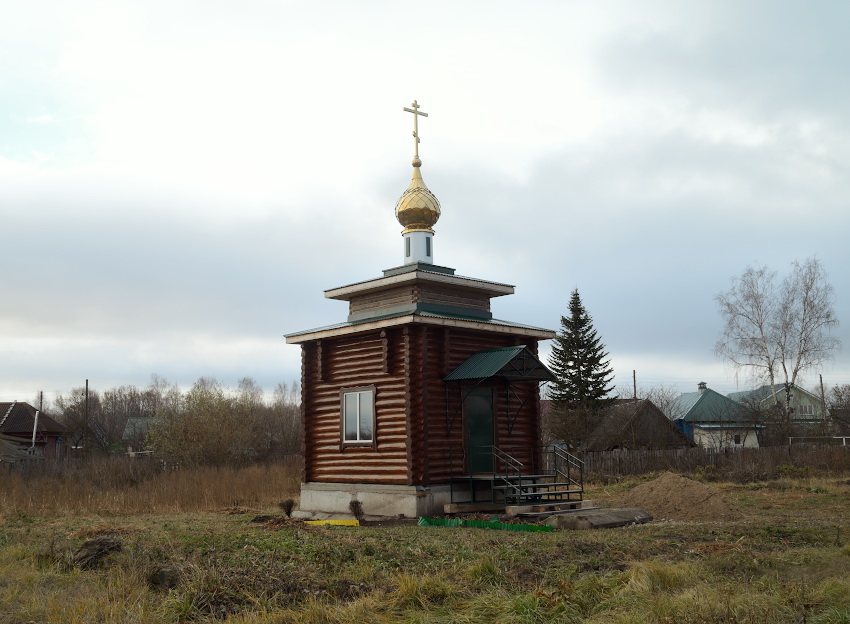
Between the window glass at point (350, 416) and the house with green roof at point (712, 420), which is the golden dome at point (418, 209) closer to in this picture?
the window glass at point (350, 416)

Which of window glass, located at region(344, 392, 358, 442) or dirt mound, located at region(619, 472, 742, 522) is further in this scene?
window glass, located at region(344, 392, 358, 442)

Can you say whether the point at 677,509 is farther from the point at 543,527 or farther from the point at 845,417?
the point at 845,417

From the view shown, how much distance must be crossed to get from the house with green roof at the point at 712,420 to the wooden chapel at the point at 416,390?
40.5m

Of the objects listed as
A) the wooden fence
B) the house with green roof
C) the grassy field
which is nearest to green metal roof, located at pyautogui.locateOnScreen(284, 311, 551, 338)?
the grassy field

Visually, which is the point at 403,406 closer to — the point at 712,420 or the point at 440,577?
Result: the point at 440,577

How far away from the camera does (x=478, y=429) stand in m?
21.0

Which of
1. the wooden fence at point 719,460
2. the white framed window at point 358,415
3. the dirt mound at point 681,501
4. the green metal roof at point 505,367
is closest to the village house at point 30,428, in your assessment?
the wooden fence at point 719,460

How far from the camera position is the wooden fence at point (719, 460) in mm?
34281

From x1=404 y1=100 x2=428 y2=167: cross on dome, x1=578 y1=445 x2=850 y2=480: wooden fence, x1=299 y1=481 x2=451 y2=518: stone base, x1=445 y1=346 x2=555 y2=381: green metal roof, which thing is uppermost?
x1=404 y1=100 x2=428 y2=167: cross on dome

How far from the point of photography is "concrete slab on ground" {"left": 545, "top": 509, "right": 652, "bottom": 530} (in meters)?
16.9

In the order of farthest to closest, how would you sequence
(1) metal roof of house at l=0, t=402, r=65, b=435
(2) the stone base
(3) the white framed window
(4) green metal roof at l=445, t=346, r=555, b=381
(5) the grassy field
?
(1) metal roof of house at l=0, t=402, r=65, b=435, (3) the white framed window, (4) green metal roof at l=445, t=346, r=555, b=381, (2) the stone base, (5) the grassy field

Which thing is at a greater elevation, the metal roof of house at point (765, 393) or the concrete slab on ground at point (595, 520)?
the metal roof of house at point (765, 393)

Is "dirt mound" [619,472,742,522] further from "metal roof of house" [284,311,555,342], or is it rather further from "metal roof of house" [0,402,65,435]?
"metal roof of house" [0,402,65,435]

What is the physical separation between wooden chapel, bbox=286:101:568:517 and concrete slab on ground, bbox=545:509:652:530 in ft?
8.95
